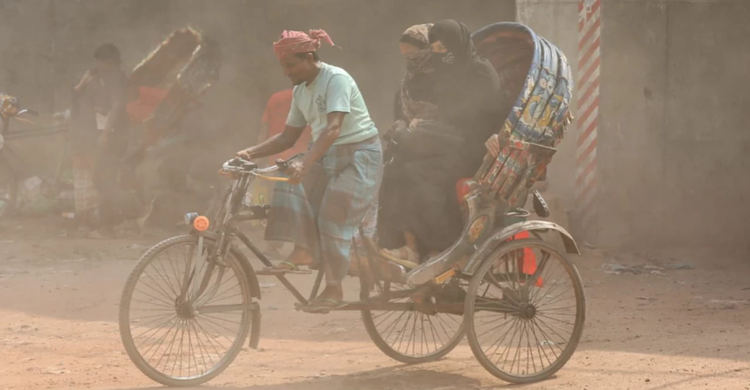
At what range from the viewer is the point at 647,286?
934 centimetres

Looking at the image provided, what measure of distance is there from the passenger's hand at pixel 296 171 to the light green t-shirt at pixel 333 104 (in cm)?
27

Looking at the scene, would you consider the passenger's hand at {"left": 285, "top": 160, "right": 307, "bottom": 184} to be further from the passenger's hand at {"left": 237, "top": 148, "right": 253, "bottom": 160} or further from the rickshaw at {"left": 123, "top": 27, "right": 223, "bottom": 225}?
the rickshaw at {"left": 123, "top": 27, "right": 223, "bottom": 225}

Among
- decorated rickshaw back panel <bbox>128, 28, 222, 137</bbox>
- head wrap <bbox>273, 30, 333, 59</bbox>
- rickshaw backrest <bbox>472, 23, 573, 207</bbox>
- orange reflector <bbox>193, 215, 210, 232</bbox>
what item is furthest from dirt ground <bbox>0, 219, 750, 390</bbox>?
decorated rickshaw back panel <bbox>128, 28, 222, 137</bbox>

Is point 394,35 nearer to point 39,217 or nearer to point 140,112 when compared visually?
point 140,112

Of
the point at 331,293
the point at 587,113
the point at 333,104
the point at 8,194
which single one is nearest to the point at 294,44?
the point at 333,104

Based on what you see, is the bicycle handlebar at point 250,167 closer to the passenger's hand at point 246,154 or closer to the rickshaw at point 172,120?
the passenger's hand at point 246,154

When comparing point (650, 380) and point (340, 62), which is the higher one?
point (340, 62)

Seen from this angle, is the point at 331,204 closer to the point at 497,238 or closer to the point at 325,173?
the point at 325,173

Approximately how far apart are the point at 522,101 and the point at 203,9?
8.33 m

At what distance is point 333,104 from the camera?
17.4 ft

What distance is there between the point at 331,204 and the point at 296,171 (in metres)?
0.32

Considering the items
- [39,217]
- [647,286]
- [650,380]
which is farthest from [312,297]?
[39,217]

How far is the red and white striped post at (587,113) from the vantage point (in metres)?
10.8

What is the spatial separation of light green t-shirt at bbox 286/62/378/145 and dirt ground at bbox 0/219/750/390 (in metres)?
1.32
